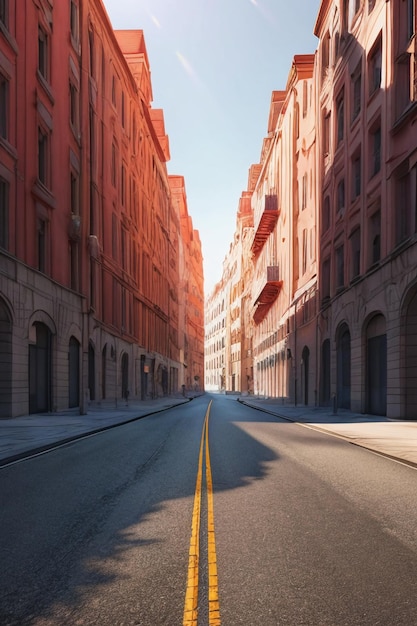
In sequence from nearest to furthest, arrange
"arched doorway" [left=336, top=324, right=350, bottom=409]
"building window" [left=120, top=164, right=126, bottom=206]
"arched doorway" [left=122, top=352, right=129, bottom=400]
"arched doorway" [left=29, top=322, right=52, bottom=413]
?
"arched doorway" [left=29, top=322, right=52, bottom=413] → "arched doorway" [left=336, top=324, right=350, bottom=409] → "arched doorway" [left=122, top=352, right=129, bottom=400] → "building window" [left=120, top=164, right=126, bottom=206]

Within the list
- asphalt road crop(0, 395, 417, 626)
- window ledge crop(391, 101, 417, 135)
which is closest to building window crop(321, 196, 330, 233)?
window ledge crop(391, 101, 417, 135)

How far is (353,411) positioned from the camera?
2844 centimetres

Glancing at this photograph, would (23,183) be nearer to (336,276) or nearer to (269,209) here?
(336,276)

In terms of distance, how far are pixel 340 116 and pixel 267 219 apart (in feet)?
85.7

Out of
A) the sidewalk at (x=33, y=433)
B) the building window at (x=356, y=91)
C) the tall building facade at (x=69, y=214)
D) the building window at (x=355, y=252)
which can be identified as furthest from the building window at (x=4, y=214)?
the building window at (x=356, y=91)

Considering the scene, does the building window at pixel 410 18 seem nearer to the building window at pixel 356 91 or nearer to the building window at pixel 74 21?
the building window at pixel 356 91

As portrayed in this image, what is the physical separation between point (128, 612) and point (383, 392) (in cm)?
2243

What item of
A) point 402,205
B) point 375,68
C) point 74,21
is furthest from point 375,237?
point 74,21

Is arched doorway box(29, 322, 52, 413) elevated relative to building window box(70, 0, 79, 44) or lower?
lower

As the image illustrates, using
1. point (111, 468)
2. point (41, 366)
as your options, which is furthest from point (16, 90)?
point (111, 468)

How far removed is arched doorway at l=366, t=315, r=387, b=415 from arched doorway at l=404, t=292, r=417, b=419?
2608 mm

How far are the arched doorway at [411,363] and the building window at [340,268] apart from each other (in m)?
10.3

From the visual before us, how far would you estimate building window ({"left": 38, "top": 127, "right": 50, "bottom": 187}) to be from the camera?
88.9ft

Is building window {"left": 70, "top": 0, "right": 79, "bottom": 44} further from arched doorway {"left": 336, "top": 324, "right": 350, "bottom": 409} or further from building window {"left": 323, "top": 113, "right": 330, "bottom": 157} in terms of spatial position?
arched doorway {"left": 336, "top": 324, "right": 350, "bottom": 409}
